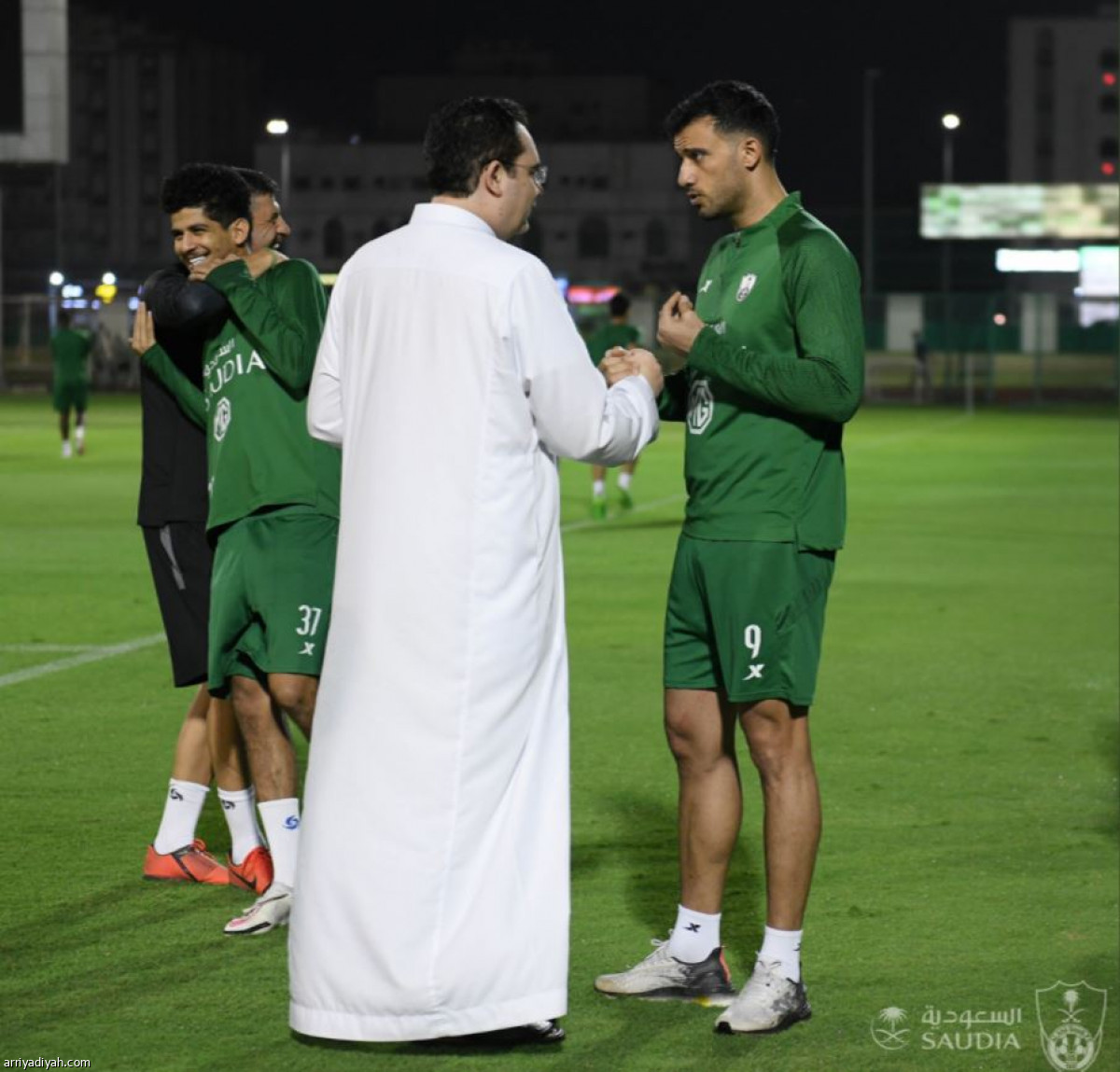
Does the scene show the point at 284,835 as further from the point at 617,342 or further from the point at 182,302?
the point at 617,342

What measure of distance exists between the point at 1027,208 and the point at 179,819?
3238 inches

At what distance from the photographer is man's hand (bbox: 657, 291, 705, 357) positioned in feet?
17.6

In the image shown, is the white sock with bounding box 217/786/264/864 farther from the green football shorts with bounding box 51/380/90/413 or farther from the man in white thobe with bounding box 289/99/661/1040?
the green football shorts with bounding box 51/380/90/413

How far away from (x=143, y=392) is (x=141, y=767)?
2489 millimetres

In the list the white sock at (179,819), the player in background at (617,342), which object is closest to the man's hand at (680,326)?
the white sock at (179,819)

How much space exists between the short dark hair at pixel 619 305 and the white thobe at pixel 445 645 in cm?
1649

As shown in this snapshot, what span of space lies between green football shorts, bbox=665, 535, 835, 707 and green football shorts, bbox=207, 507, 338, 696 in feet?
3.86

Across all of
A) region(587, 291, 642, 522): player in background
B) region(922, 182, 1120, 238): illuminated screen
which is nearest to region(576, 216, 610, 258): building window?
region(922, 182, 1120, 238): illuminated screen

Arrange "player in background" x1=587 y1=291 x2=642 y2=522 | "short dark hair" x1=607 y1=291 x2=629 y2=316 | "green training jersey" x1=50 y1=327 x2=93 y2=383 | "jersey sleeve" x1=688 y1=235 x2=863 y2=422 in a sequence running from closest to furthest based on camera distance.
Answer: "jersey sleeve" x1=688 y1=235 x2=863 y2=422 < "player in background" x1=587 y1=291 x2=642 y2=522 < "short dark hair" x1=607 y1=291 x2=629 y2=316 < "green training jersey" x1=50 y1=327 x2=93 y2=383

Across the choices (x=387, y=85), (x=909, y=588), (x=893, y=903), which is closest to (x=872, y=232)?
(x=387, y=85)

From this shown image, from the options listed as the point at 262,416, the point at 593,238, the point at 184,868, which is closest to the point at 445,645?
the point at 262,416

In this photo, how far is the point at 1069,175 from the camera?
162 m

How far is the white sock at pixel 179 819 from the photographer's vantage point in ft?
23.0

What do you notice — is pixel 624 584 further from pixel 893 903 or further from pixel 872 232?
pixel 872 232
